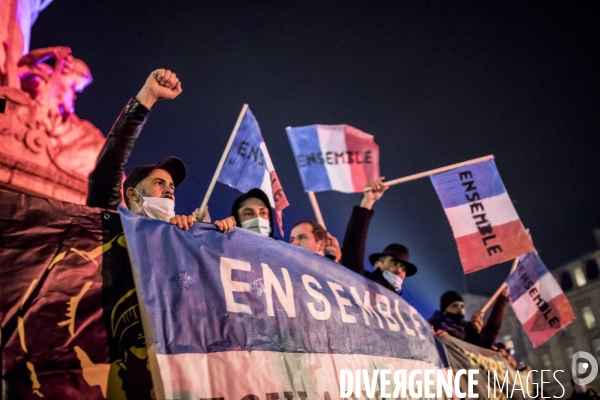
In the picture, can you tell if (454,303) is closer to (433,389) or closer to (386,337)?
(433,389)

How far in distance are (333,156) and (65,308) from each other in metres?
5.32

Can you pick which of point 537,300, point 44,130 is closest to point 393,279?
point 537,300

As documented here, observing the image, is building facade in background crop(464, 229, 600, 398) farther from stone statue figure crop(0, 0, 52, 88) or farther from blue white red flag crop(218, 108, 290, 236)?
stone statue figure crop(0, 0, 52, 88)

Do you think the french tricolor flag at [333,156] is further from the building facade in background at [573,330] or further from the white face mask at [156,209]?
the building facade in background at [573,330]

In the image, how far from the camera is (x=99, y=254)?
209 centimetres

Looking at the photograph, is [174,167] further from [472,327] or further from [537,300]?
[537,300]

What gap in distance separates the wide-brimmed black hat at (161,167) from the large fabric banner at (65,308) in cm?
76

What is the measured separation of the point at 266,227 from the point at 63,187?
21.0 feet

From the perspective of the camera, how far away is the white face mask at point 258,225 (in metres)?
3.36

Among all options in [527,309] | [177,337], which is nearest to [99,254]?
[177,337]

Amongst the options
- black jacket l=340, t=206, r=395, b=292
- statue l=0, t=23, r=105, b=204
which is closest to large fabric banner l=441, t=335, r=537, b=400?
black jacket l=340, t=206, r=395, b=292

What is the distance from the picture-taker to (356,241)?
13.9 feet

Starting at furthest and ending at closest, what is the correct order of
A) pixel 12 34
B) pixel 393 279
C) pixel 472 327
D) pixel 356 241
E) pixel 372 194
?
pixel 12 34 → pixel 472 327 → pixel 393 279 → pixel 372 194 → pixel 356 241

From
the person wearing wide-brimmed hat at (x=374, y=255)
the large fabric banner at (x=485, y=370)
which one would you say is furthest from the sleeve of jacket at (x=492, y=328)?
the person wearing wide-brimmed hat at (x=374, y=255)
